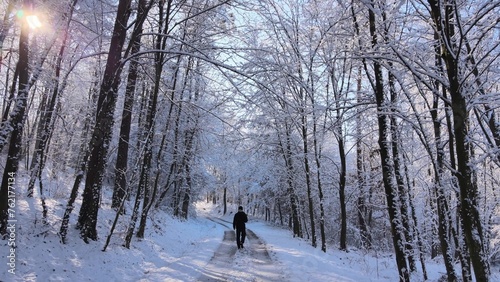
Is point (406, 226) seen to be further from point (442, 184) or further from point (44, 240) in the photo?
point (44, 240)

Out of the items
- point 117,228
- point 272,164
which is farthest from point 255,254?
point 272,164

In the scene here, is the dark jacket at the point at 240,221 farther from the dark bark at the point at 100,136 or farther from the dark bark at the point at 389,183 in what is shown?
the dark bark at the point at 389,183

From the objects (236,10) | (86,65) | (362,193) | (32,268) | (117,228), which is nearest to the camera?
(32,268)

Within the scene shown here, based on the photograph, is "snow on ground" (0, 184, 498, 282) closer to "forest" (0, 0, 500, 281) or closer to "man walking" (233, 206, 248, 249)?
"forest" (0, 0, 500, 281)

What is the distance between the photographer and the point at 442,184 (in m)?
7.75

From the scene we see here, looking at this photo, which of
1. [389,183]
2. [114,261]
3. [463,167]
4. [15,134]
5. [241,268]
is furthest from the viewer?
[241,268]

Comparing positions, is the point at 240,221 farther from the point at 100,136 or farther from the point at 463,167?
the point at 463,167

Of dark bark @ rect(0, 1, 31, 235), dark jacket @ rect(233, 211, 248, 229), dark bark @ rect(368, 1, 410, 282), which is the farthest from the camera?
dark jacket @ rect(233, 211, 248, 229)

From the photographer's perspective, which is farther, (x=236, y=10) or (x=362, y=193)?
(x=362, y=193)

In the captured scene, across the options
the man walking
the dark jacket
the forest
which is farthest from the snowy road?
the forest

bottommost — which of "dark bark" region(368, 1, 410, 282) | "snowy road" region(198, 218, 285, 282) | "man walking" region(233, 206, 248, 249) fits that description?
"snowy road" region(198, 218, 285, 282)

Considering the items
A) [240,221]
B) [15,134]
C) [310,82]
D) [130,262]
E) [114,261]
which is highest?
[310,82]

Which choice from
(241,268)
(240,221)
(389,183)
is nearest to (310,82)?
(389,183)

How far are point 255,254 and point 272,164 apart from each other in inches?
527
